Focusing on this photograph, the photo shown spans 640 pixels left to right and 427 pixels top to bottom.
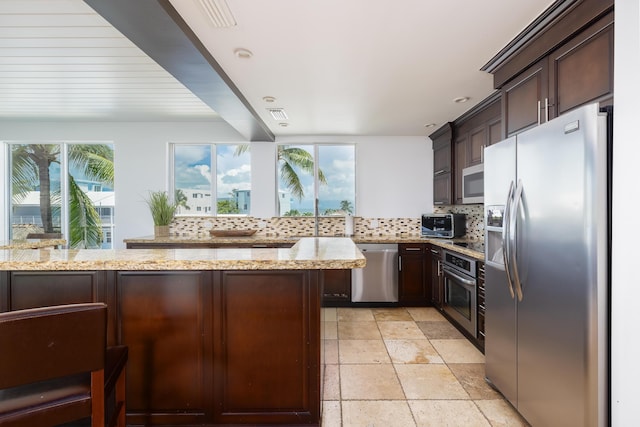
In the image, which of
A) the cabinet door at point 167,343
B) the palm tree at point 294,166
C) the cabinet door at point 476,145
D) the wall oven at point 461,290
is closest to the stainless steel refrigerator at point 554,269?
the wall oven at point 461,290

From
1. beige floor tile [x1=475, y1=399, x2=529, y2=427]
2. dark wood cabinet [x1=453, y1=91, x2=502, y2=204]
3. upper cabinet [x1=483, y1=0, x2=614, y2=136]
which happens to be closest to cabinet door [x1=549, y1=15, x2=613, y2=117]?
upper cabinet [x1=483, y1=0, x2=614, y2=136]

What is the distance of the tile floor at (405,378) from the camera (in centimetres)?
189

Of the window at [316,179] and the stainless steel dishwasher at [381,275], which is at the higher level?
the window at [316,179]

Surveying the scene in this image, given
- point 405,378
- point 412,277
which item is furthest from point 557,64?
point 412,277

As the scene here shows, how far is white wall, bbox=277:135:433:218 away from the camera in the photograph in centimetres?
470

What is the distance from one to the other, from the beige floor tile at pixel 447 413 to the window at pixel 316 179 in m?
3.01

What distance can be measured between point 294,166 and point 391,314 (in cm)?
256

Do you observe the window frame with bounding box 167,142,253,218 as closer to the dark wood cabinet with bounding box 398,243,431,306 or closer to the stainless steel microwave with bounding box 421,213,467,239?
the dark wood cabinet with bounding box 398,243,431,306

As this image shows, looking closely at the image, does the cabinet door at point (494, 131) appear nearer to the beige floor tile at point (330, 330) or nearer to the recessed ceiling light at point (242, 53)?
the recessed ceiling light at point (242, 53)

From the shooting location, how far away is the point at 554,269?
153cm

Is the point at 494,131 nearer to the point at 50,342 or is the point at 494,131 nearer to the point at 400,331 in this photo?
the point at 400,331

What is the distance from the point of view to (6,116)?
13.8 feet

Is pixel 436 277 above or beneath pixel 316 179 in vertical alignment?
beneath

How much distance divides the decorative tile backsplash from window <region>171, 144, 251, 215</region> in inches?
5.6
